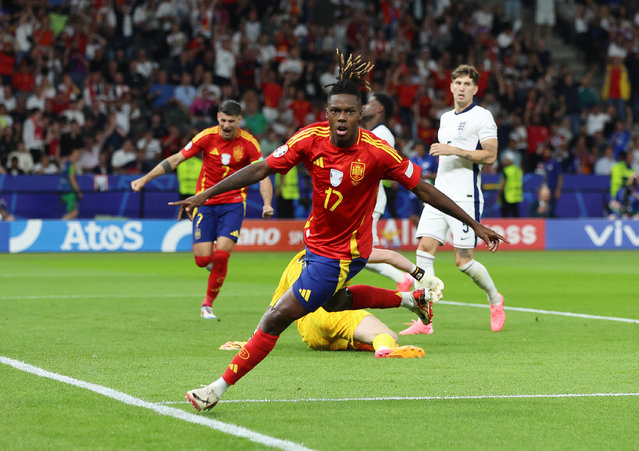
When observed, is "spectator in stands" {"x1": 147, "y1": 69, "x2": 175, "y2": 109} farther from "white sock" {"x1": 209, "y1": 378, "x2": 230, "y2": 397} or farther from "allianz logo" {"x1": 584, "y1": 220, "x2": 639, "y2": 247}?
"white sock" {"x1": 209, "y1": 378, "x2": 230, "y2": 397}

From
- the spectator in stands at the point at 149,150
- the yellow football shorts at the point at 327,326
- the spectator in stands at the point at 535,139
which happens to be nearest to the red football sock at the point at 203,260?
the yellow football shorts at the point at 327,326

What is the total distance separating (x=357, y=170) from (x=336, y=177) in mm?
133

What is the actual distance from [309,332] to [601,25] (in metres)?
27.7

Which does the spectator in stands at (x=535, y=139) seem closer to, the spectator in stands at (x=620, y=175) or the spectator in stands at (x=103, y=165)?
the spectator in stands at (x=620, y=175)

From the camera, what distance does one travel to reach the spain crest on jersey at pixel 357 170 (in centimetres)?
668

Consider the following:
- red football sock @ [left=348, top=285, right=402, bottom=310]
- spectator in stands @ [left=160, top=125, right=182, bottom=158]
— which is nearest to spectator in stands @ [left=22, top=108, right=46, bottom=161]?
spectator in stands @ [left=160, top=125, right=182, bottom=158]

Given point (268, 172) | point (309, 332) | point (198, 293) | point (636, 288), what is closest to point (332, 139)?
point (268, 172)

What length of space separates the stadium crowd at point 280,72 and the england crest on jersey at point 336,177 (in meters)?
18.3

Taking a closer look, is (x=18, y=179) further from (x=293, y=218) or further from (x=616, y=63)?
(x=616, y=63)

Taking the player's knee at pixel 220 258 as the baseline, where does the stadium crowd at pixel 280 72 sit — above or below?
above

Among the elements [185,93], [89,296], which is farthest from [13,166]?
[89,296]

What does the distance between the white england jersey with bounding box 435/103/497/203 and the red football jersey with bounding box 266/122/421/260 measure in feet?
14.3

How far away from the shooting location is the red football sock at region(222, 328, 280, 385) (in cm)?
652

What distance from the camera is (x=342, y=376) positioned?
8.01 meters
